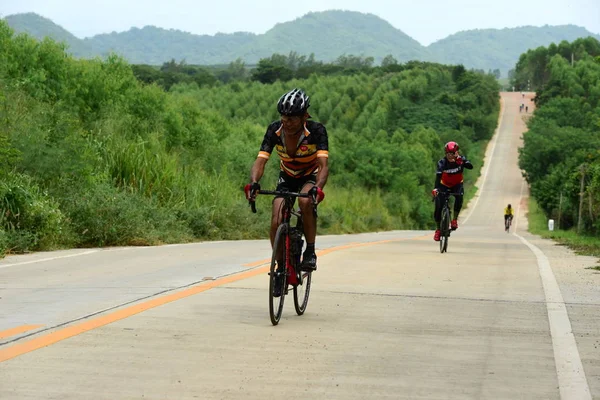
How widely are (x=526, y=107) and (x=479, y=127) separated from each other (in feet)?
119

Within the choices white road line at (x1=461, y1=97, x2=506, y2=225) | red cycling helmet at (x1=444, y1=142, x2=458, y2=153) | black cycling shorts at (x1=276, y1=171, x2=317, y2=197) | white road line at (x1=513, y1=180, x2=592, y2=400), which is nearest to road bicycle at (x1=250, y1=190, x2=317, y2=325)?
black cycling shorts at (x1=276, y1=171, x2=317, y2=197)

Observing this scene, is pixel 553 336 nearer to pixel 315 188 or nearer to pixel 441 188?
pixel 315 188

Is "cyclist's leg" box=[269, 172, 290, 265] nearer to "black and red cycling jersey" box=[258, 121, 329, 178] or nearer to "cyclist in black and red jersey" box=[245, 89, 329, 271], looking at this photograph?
"cyclist in black and red jersey" box=[245, 89, 329, 271]

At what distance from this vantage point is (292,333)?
8344 millimetres

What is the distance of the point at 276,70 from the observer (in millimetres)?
181750

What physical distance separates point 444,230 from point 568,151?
9240cm

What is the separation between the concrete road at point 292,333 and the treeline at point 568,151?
85.1 feet

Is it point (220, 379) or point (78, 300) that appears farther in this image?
point (78, 300)

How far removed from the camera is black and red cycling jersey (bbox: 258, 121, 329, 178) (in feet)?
30.6

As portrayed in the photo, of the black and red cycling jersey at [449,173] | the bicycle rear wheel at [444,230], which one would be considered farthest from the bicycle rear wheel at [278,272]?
the black and red cycling jersey at [449,173]

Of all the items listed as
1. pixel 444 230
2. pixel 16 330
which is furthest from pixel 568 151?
pixel 16 330

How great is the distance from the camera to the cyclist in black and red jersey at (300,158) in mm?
9094

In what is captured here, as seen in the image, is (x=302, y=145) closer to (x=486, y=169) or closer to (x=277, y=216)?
(x=277, y=216)

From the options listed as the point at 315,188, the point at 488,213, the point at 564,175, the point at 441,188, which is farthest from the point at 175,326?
the point at 488,213
